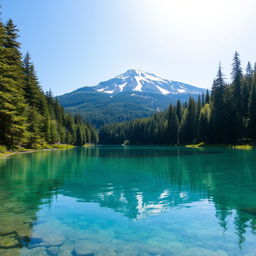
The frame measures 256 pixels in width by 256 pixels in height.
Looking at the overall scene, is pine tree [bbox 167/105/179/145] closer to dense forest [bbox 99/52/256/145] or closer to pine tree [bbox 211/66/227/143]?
dense forest [bbox 99/52/256/145]

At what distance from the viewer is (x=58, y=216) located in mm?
8773

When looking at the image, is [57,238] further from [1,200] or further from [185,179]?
[185,179]

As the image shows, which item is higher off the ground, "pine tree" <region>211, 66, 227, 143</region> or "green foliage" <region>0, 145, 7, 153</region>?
"pine tree" <region>211, 66, 227, 143</region>

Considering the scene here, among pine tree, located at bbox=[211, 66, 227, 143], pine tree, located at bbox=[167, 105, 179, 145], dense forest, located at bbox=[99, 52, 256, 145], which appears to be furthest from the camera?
pine tree, located at bbox=[167, 105, 179, 145]

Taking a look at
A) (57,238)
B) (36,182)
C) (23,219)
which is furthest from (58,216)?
(36,182)

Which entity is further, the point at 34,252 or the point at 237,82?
the point at 237,82

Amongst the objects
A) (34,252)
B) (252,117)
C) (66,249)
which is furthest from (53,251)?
(252,117)

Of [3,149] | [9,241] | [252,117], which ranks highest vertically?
[252,117]

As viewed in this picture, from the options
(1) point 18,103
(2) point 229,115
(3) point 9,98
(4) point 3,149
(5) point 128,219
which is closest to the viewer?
(5) point 128,219

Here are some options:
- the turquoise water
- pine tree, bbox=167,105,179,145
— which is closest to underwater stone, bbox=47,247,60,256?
the turquoise water

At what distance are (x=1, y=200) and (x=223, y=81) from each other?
70279mm

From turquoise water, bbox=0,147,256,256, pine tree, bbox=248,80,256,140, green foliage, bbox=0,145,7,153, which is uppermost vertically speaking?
pine tree, bbox=248,80,256,140

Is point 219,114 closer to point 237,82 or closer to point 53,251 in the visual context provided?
point 237,82

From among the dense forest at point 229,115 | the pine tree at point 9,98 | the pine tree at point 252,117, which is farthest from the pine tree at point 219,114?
the pine tree at point 9,98
